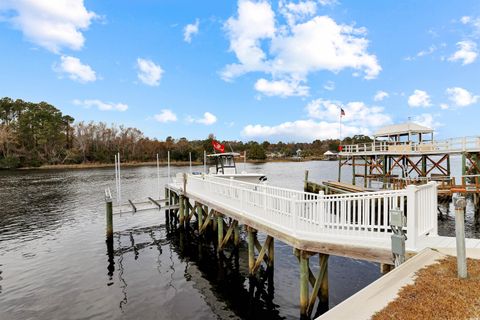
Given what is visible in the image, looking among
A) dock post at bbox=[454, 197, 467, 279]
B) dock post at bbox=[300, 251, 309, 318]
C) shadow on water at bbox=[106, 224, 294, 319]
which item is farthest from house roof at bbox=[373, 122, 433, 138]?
dock post at bbox=[454, 197, 467, 279]

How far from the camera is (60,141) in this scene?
88.6 meters

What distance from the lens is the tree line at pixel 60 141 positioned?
3231 inches

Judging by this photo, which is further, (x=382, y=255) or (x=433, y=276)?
(x=382, y=255)

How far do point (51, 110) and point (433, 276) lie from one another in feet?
364

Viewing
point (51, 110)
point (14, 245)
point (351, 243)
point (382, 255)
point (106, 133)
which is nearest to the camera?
point (382, 255)

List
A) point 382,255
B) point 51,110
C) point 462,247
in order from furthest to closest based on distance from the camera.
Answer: point 51,110 < point 382,255 < point 462,247

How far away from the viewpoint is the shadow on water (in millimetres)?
9375

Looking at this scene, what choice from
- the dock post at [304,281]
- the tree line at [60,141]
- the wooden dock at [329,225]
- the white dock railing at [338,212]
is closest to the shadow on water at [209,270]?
the dock post at [304,281]

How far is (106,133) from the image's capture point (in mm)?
106812

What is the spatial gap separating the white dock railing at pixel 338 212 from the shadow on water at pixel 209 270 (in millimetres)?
2506

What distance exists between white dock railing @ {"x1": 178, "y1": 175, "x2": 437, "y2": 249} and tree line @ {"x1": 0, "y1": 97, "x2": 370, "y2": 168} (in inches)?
2722

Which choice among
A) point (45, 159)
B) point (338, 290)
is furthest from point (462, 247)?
point (45, 159)

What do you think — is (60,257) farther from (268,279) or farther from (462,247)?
(462,247)

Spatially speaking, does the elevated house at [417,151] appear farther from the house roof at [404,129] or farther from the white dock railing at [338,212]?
the white dock railing at [338,212]
